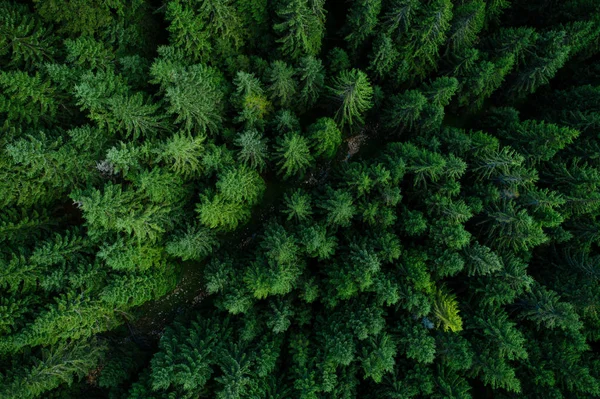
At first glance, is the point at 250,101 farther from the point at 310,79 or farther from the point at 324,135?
the point at 324,135

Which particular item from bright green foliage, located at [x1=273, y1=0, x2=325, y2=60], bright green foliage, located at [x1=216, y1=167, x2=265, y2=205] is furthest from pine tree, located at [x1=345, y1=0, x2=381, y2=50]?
bright green foliage, located at [x1=216, y1=167, x2=265, y2=205]

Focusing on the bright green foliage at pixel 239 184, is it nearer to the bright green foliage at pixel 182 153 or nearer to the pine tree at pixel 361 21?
the bright green foliage at pixel 182 153

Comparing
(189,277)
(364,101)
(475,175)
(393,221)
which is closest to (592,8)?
(475,175)

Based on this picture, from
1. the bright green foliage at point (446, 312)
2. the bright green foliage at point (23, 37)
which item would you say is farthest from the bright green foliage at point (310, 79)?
the bright green foliage at point (446, 312)

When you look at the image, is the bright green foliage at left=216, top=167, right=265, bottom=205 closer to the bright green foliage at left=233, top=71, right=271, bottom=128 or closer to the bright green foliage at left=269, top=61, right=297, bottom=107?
the bright green foliage at left=233, top=71, right=271, bottom=128

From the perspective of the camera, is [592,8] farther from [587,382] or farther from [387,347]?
[387,347]
